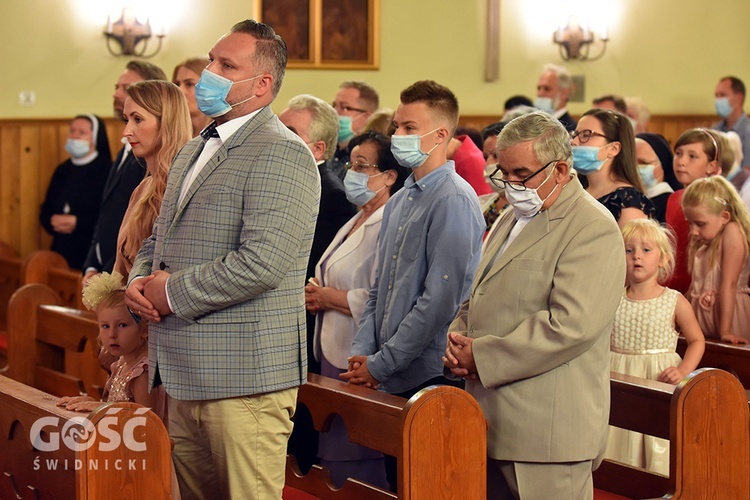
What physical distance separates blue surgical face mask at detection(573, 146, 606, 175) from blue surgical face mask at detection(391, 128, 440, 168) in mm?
803

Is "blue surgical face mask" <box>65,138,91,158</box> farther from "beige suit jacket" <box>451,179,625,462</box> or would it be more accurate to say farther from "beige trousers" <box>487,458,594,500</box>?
"beige trousers" <box>487,458,594,500</box>

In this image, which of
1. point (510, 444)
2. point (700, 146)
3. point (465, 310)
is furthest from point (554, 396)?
point (700, 146)

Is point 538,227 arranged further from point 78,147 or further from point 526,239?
point 78,147

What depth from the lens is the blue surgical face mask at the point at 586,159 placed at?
434cm

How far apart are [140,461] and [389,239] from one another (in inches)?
53.6

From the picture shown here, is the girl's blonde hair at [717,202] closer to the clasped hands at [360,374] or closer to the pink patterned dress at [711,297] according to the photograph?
the pink patterned dress at [711,297]

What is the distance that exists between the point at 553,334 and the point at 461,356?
0.93 ft

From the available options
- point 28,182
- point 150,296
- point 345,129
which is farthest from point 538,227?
point 28,182

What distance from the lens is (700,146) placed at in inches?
224

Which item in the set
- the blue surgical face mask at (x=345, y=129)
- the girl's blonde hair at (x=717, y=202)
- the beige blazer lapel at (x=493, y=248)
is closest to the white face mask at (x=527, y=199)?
the beige blazer lapel at (x=493, y=248)

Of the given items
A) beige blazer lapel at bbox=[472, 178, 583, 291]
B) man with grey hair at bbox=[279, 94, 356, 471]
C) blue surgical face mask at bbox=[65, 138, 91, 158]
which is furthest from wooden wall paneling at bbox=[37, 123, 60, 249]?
beige blazer lapel at bbox=[472, 178, 583, 291]

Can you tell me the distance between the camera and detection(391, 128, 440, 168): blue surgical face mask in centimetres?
380

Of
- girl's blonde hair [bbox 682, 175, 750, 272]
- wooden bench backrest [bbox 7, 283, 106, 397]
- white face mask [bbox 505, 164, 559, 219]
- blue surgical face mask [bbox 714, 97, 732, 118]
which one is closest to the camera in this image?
white face mask [bbox 505, 164, 559, 219]

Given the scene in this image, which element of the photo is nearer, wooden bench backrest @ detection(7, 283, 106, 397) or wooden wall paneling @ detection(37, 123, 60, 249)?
wooden bench backrest @ detection(7, 283, 106, 397)
